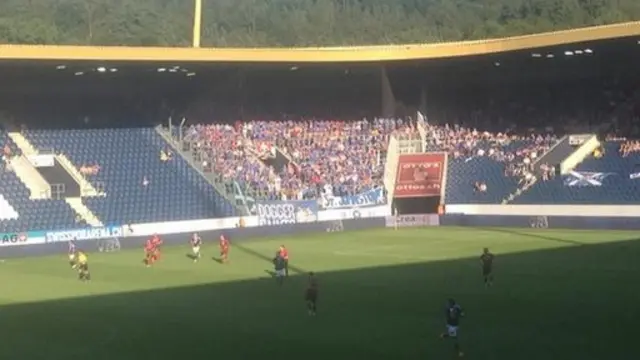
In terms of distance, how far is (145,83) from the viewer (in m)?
62.0

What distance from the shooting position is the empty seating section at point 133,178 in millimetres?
55375

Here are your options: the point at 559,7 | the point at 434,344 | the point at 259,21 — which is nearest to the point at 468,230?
the point at 434,344

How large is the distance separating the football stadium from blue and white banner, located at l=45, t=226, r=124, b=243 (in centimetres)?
12

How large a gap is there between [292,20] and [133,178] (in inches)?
3557

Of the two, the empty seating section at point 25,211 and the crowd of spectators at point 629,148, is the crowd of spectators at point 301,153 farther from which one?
the crowd of spectators at point 629,148

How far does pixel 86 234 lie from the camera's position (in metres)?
52.5

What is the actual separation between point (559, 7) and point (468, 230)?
259ft

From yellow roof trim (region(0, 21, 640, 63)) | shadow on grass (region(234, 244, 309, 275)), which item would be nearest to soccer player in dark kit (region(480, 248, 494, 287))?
shadow on grass (region(234, 244, 309, 275))

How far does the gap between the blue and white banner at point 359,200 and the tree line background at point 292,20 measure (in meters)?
55.8

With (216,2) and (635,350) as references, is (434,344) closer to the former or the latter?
(635,350)

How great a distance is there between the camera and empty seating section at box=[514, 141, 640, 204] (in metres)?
56.5

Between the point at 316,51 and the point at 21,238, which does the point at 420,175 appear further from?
the point at 21,238

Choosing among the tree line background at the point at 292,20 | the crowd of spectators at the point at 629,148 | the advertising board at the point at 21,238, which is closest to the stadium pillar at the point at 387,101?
the crowd of spectators at the point at 629,148

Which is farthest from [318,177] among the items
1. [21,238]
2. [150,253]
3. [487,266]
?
[487,266]
